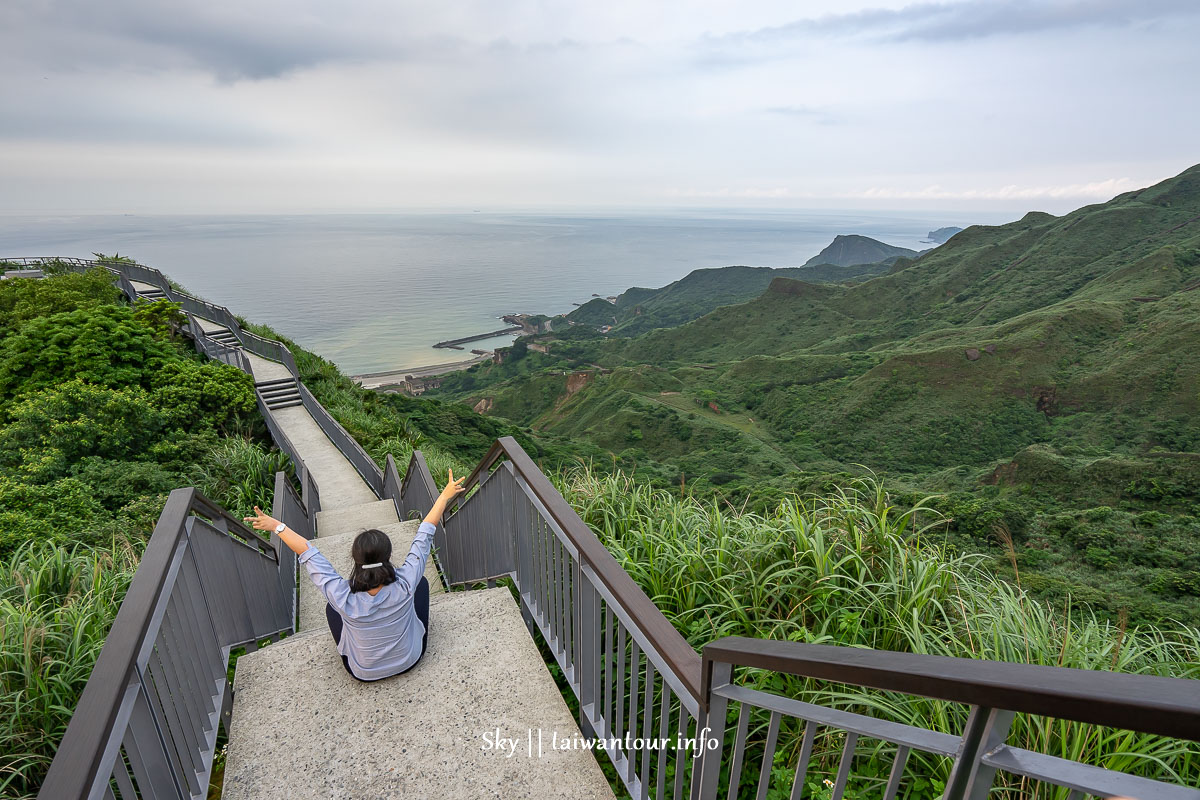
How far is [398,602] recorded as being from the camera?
9.80 feet

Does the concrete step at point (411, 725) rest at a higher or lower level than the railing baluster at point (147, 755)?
lower

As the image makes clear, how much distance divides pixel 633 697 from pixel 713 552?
165 cm

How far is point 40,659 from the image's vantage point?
2.82m

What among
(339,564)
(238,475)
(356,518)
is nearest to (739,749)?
(339,564)

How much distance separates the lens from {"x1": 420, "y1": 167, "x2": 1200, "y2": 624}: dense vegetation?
859 inches

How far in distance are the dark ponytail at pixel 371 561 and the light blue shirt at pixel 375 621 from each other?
0.04m

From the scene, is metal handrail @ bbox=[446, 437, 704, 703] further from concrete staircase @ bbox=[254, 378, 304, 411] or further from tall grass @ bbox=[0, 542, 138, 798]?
concrete staircase @ bbox=[254, 378, 304, 411]

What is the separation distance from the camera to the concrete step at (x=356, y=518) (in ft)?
28.4

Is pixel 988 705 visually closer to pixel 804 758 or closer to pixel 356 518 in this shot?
pixel 804 758

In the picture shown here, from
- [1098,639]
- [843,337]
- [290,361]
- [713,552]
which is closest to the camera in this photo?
Result: [1098,639]

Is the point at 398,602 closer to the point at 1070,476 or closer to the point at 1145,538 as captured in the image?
the point at 1145,538

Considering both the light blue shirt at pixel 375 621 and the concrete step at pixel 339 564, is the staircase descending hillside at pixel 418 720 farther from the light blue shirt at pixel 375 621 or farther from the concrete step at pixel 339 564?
the concrete step at pixel 339 564

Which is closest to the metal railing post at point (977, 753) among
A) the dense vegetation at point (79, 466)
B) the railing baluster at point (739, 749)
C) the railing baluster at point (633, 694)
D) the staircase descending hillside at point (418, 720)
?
the railing baluster at point (739, 749)

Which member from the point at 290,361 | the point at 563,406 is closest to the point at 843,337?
the point at 563,406
